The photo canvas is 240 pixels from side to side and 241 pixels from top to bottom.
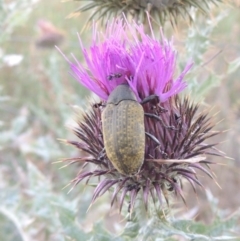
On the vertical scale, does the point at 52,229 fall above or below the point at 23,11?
below

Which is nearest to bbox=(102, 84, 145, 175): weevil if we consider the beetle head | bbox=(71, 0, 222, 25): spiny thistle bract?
Answer: the beetle head

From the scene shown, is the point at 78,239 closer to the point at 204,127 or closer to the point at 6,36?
the point at 204,127

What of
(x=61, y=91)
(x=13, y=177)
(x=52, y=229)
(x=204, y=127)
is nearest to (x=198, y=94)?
(x=204, y=127)

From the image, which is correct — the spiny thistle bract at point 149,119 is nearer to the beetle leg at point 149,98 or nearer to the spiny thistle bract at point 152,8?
the beetle leg at point 149,98

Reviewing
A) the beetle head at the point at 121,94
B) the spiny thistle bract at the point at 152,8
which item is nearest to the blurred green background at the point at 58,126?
the spiny thistle bract at the point at 152,8

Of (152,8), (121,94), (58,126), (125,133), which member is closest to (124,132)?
(125,133)

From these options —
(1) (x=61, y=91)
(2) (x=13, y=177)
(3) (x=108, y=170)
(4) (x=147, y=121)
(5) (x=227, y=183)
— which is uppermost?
(1) (x=61, y=91)

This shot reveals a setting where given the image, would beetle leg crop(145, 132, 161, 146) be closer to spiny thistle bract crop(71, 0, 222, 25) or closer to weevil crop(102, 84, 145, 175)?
weevil crop(102, 84, 145, 175)
